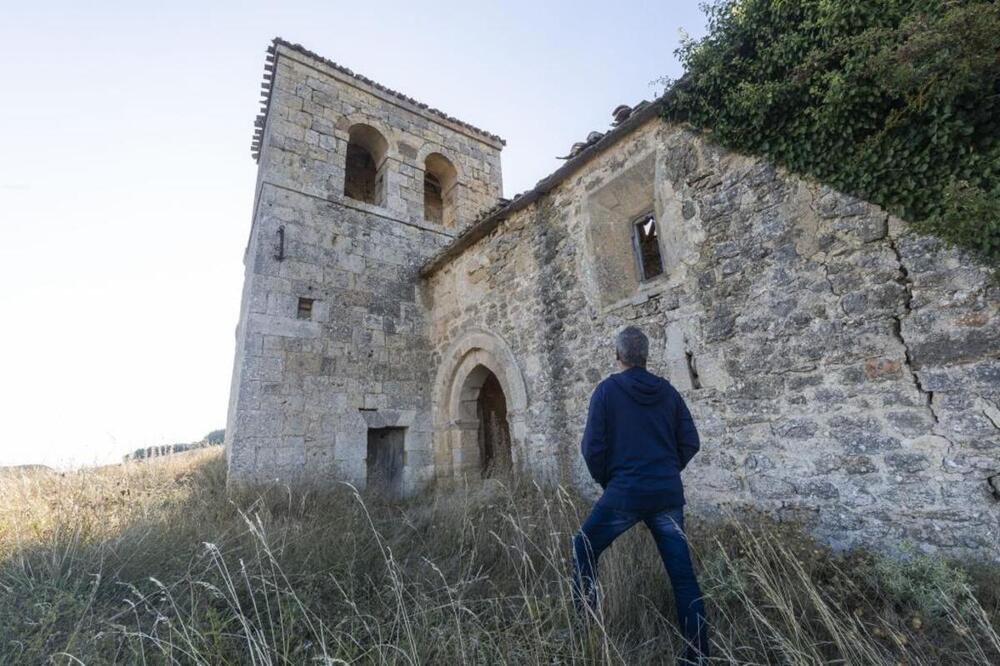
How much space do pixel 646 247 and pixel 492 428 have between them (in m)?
3.72

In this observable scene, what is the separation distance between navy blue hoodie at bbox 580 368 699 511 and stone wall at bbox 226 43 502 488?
478 centimetres

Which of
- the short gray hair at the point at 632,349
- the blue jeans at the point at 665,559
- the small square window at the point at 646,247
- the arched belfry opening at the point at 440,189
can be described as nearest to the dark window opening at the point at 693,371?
the small square window at the point at 646,247

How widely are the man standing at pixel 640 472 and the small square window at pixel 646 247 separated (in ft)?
8.02

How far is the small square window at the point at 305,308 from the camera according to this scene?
669 cm

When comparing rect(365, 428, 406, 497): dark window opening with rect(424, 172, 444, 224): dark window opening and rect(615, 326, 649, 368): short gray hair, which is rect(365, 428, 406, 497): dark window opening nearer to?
rect(424, 172, 444, 224): dark window opening

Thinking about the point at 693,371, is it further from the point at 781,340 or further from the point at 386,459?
the point at 386,459

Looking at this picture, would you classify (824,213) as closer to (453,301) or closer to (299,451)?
(453,301)

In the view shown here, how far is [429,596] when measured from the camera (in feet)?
10.1

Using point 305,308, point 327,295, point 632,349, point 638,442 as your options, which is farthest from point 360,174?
point 638,442

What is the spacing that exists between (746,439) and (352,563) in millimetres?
3069

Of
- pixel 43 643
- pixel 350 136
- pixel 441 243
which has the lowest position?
pixel 43 643

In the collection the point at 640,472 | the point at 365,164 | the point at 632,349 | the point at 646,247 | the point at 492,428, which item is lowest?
the point at 640,472

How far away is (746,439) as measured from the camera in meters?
3.63

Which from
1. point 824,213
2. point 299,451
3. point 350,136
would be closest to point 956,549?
point 824,213
